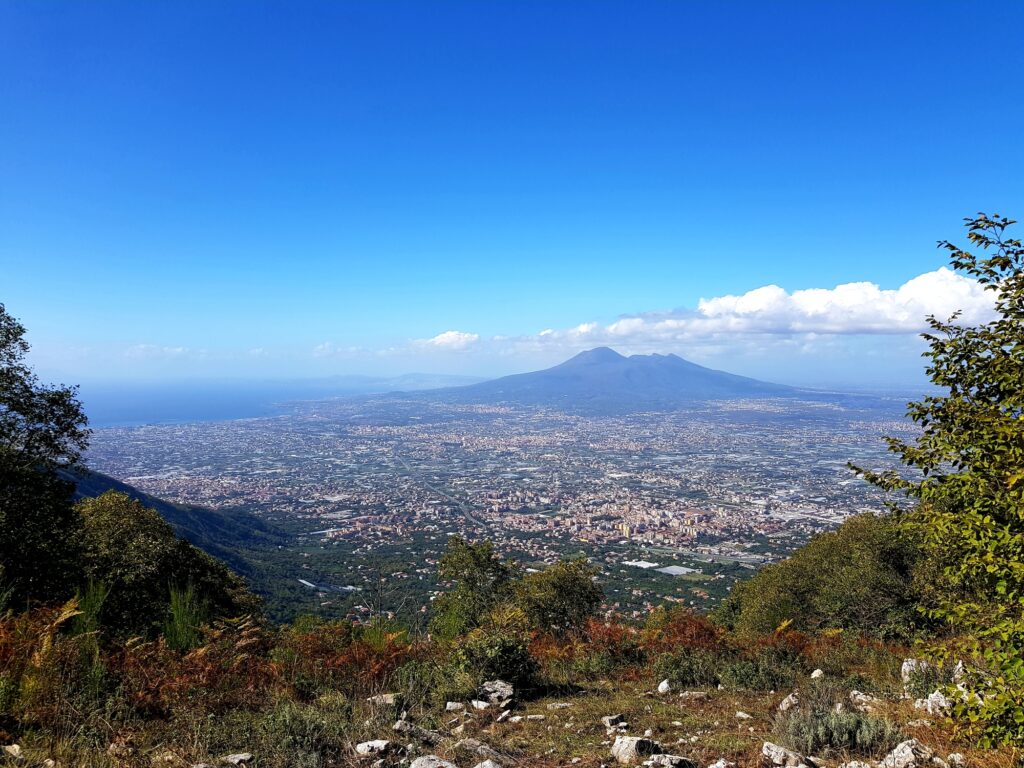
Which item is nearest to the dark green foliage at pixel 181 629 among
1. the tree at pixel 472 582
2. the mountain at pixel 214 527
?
the tree at pixel 472 582

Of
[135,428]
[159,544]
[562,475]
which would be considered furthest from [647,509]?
[135,428]

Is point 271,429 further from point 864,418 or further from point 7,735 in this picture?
point 864,418

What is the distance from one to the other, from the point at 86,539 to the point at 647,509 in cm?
6415

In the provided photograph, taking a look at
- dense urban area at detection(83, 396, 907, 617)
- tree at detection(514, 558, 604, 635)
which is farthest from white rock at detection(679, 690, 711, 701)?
tree at detection(514, 558, 604, 635)

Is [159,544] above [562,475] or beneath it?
above

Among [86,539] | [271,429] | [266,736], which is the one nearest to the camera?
[266,736]

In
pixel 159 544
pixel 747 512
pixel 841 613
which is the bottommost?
pixel 747 512

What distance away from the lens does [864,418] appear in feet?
544

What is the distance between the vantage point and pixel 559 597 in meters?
16.1

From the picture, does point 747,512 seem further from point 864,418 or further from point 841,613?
point 864,418

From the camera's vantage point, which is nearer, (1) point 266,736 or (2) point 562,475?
(1) point 266,736

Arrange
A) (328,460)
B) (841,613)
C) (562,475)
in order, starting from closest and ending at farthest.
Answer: (841,613), (562,475), (328,460)

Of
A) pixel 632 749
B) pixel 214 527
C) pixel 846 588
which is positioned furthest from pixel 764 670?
pixel 214 527

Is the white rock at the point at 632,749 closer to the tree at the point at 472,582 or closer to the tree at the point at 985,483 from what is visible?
the tree at the point at 985,483
